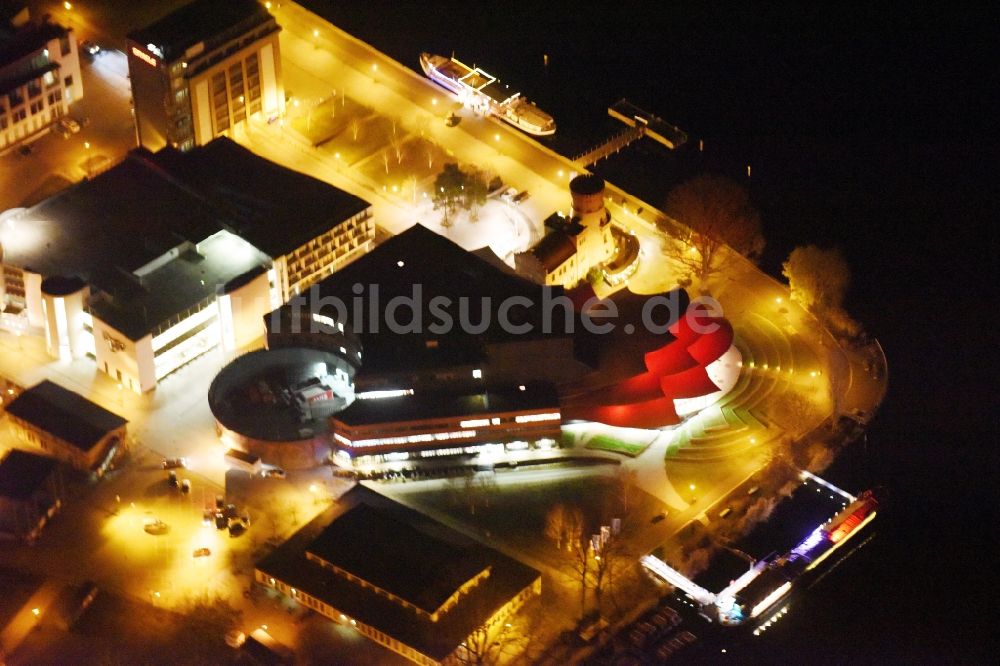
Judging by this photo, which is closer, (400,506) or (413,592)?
(413,592)

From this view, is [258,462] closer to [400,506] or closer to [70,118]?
[400,506]

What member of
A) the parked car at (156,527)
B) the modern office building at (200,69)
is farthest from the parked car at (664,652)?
the modern office building at (200,69)

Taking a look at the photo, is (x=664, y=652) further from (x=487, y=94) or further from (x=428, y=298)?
(x=487, y=94)

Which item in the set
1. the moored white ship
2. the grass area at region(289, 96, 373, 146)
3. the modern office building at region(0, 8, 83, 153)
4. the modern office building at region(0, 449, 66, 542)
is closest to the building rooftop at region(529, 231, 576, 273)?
the moored white ship

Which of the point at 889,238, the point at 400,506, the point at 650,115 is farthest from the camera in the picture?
the point at 650,115

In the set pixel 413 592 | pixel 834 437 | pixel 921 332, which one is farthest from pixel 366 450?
pixel 921 332

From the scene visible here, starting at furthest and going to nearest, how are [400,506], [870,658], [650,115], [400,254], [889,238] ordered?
[650,115]
[889,238]
[400,254]
[400,506]
[870,658]

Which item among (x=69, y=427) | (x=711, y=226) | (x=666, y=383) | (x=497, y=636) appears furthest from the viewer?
(x=711, y=226)

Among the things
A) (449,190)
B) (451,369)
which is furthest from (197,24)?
(451,369)
